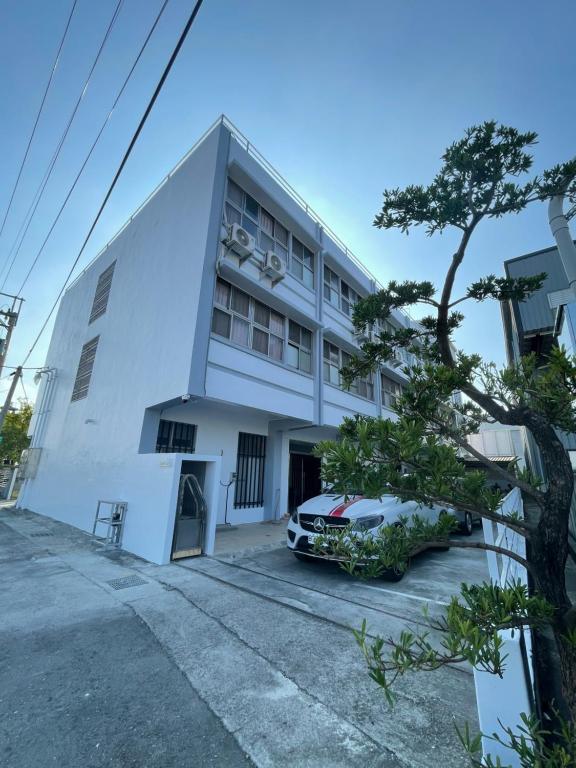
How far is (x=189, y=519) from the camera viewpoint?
6105 mm

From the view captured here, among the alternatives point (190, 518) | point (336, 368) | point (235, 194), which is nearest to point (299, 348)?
point (336, 368)

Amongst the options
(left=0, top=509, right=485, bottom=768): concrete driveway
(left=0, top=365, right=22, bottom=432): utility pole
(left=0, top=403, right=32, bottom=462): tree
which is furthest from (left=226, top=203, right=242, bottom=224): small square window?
(left=0, top=403, right=32, bottom=462): tree

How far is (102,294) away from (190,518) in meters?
9.74

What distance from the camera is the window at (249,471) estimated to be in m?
9.51

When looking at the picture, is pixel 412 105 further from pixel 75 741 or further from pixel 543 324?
pixel 75 741

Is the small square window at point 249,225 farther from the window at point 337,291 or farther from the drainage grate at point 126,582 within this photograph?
the drainage grate at point 126,582

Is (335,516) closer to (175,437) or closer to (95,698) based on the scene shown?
(95,698)

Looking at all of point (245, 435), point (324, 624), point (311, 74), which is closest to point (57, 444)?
point (245, 435)

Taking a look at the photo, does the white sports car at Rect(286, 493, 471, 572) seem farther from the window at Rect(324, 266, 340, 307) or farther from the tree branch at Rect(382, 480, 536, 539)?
the window at Rect(324, 266, 340, 307)

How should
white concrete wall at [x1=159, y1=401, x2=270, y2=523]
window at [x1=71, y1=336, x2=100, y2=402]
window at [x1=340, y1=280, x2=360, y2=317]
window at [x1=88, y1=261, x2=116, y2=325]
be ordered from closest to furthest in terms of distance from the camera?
white concrete wall at [x1=159, y1=401, x2=270, y2=523]
window at [x1=71, y1=336, x2=100, y2=402]
window at [x1=88, y1=261, x2=116, y2=325]
window at [x1=340, y1=280, x2=360, y2=317]

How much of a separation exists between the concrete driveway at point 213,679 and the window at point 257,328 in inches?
206

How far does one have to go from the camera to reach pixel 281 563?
5.70 meters

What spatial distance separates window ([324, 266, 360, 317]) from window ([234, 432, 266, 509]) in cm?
563

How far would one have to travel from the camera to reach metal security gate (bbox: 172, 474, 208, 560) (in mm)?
5914
